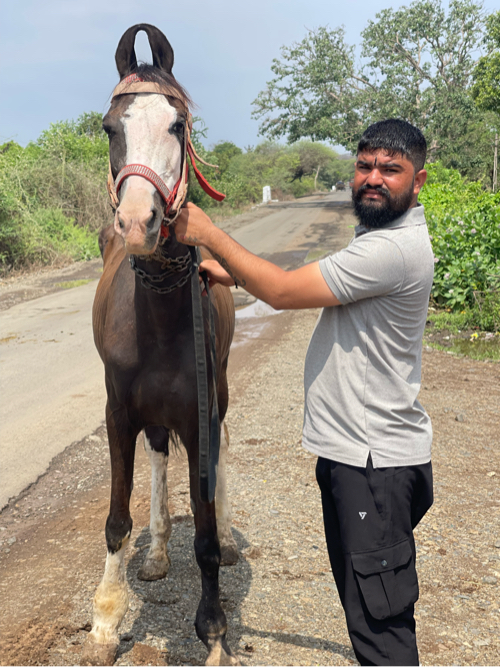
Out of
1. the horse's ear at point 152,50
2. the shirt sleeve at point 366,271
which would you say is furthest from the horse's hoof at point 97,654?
the horse's ear at point 152,50

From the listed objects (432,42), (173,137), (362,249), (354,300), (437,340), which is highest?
(432,42)

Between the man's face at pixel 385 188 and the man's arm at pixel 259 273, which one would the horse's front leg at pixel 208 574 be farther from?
the man's face at pixel 385 188

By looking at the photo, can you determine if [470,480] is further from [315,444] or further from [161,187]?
[161,187]

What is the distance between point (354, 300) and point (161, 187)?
0.80 m

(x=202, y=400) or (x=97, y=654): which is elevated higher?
(x=202, y=400)

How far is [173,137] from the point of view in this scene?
2.36 m

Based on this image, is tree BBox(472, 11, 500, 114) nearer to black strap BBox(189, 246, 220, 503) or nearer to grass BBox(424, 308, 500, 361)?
grass BBox(424, 308, 500, 361)

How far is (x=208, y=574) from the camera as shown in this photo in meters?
2.88

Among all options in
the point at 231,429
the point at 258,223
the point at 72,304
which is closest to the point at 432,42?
the point at 258,223

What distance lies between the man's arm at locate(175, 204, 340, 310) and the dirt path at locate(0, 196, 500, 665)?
1779mm

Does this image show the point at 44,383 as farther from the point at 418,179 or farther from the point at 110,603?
the point at 418,179

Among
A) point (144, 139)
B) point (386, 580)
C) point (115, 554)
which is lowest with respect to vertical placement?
point (115, 554)

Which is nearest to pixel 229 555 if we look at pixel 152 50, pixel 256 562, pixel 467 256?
pixel 256 562

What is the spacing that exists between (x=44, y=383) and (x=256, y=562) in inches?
178
